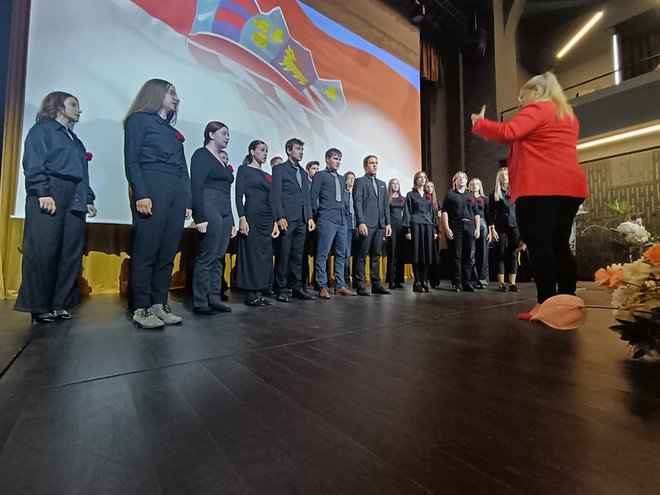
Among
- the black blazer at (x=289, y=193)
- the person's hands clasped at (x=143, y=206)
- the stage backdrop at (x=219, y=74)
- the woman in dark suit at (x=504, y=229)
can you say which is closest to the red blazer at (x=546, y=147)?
the black blazer at (x=289, y=193)

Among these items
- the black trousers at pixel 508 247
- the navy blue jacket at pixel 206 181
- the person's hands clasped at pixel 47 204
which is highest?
the navy blue jacket at pixel 206 181

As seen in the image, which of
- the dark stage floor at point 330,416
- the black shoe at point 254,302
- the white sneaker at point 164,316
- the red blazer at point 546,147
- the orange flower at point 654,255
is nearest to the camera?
the dark stage floor at point 330,416

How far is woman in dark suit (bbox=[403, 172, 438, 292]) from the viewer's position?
10.7ft

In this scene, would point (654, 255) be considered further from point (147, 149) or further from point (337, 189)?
point (337, 189)

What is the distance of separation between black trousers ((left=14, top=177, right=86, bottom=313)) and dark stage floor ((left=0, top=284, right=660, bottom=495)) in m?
0.49

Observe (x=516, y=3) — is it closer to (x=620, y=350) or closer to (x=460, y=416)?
(x=620, y=350)

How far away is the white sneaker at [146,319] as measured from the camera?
1.54 meters

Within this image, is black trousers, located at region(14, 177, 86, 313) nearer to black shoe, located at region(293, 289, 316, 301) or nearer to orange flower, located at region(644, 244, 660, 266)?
black shoe, located at region(293, 289, 316, 301)

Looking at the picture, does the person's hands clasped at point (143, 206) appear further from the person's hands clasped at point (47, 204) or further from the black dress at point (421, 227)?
the black dress at point (421, 227)

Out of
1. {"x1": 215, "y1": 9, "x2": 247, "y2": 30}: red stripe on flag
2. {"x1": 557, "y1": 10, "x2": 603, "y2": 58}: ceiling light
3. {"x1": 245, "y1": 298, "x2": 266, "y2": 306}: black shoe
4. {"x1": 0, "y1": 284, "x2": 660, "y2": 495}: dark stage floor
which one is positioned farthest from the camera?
{"x1": 557, "y1": 10, "x2": 603, "y2": 58}: ceiling light

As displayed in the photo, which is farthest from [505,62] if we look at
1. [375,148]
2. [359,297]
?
[359,297]

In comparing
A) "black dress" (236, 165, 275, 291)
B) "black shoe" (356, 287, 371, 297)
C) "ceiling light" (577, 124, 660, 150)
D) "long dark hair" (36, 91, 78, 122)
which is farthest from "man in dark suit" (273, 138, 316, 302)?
"ceiling light" (577, 124, 660, 150)

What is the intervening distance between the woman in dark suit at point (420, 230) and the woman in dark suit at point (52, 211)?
265 centimetres

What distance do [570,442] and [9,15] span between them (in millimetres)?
4689
